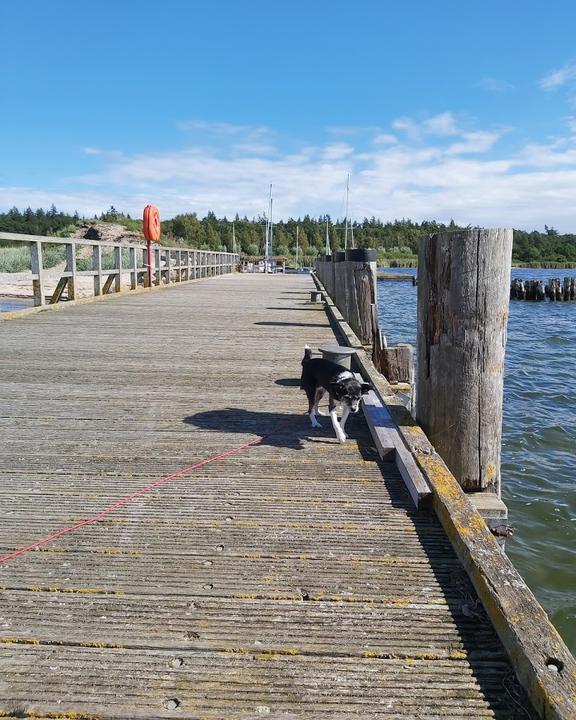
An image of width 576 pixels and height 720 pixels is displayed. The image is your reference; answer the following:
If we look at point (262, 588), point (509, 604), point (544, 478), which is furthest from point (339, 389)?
point (544, 478)

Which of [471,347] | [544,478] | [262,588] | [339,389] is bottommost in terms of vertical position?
[544,478]

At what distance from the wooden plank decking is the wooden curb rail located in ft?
0.22

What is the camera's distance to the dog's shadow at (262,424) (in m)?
4.02

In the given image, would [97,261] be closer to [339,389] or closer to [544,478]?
[544,478]

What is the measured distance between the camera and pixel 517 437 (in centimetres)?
848

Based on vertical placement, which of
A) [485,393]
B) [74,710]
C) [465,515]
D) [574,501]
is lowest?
[574,501]

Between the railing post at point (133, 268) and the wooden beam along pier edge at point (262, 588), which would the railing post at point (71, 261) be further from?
the wooden beam along pier edge at point (262, 588)

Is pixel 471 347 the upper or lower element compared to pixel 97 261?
lower

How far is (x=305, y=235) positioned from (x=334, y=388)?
4903 inches

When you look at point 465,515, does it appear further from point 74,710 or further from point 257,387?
point 257,387

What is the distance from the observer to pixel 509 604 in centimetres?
197

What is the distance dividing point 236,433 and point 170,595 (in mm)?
1986

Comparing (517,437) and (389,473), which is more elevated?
(389,473)

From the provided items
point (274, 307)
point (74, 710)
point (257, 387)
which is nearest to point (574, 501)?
point (257, 387)
